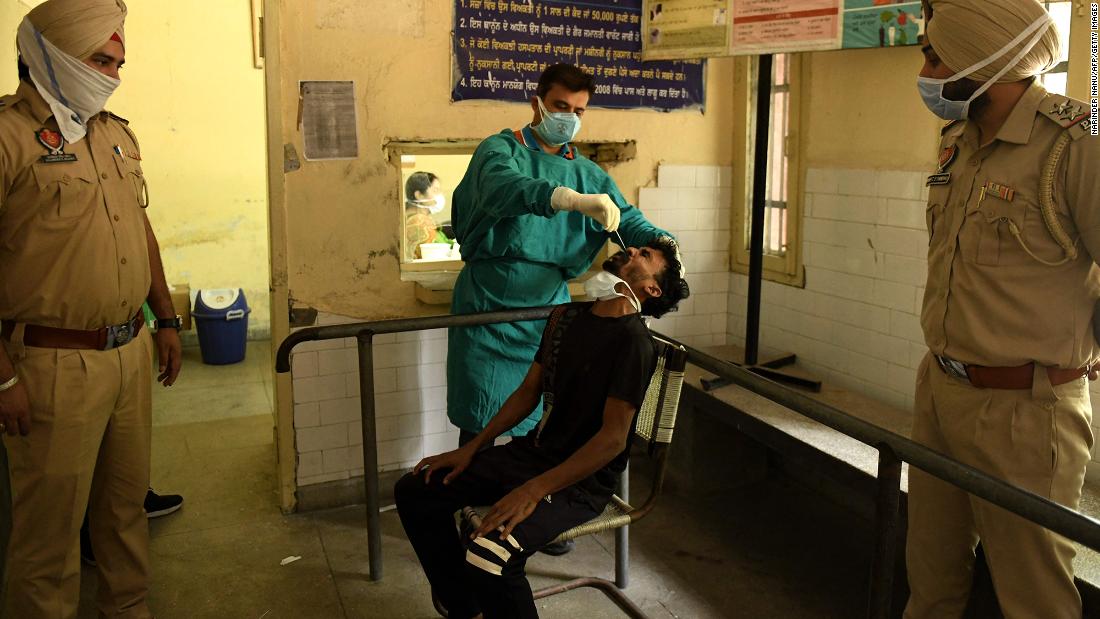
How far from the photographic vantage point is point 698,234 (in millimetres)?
4137

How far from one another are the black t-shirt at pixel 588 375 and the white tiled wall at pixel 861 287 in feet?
4.88

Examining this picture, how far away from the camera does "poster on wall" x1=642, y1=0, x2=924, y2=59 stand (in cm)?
297

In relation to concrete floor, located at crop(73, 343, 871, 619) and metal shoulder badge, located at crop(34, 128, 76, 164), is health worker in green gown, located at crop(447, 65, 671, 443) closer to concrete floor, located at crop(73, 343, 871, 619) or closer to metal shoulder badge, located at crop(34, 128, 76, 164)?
concrete floor, located at crop(73, 343, 871, 619)

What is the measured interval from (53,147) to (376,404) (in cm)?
170

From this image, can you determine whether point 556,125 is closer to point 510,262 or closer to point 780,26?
point 510,262

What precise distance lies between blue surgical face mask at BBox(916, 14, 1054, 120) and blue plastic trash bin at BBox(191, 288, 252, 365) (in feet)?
16.1

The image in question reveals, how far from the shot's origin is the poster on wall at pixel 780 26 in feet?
9.76

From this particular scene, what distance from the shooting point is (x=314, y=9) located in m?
3.19

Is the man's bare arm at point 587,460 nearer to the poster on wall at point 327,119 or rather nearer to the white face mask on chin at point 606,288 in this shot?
the white face mask on chin at point 606,288

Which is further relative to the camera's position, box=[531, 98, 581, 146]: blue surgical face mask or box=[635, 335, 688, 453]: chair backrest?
box=[531, 98, 581, 146]: blue surgical face mask

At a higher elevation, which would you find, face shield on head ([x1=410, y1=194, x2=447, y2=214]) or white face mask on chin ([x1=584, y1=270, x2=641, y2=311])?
face shield on head ([x1=410, y1=194, x2=447, y2=214])

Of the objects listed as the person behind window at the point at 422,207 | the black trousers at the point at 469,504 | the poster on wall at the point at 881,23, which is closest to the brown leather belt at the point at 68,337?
the black trousers at the point at 469,504

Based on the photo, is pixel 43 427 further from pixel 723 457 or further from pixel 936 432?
pixel 723 457

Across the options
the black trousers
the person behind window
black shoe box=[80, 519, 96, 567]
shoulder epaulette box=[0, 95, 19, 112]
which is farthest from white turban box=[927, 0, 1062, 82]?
the person behind window
